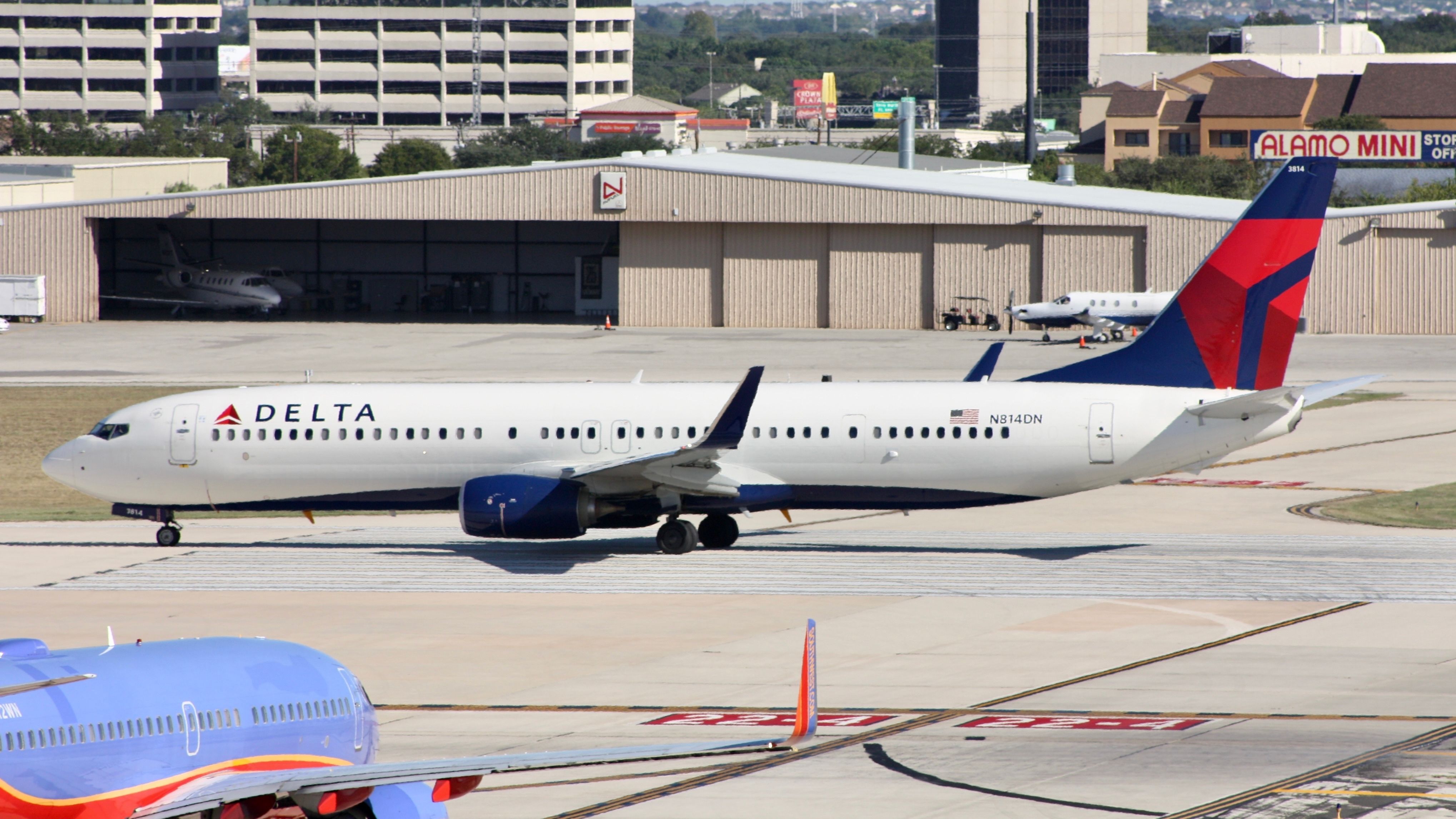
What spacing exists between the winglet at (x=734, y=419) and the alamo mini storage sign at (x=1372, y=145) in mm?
111059

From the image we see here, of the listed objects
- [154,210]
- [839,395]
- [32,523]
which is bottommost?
[32,523]

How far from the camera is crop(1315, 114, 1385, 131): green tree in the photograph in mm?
164250

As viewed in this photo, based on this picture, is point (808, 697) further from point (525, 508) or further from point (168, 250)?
point (168, 250)

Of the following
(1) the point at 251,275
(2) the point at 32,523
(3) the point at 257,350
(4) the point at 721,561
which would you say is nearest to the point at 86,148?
(1) the point at 251,275

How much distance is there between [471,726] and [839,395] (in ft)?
49.8

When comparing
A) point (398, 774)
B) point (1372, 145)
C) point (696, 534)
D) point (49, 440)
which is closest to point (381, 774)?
point (398, 774)

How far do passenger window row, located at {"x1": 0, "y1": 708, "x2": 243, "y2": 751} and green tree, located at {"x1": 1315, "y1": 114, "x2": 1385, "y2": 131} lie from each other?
16275 cm

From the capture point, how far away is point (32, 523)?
42.4m

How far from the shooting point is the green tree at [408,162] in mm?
168500

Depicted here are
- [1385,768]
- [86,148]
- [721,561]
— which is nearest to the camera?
[1385,768]

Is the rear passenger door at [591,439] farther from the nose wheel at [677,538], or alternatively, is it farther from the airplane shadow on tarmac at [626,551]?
the airplane shadow on tarmac at [626,551]

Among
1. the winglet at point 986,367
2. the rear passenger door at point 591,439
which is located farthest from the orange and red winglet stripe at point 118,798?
the winglet at point 986,367

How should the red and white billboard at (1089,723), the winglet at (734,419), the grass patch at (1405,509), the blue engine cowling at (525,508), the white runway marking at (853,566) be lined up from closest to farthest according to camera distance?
the red and white billboard at (1089,723)
the white runway marking at (853,566)
the winglet at (734,419)
the blue engine cowling at (525,508)
the grass patch at (1405,509)

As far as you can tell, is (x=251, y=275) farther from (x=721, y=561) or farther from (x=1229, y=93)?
(x=1229, y=93)
